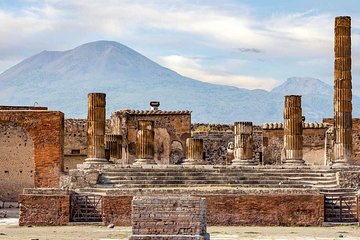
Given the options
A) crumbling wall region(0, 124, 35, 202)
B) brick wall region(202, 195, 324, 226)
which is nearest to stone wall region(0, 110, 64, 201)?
crumbling wall region(0, 124, 35, 202)

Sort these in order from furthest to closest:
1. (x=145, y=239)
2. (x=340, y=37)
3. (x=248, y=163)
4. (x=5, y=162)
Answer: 1. (x=5, y=162)
2. (x=248, y=163)
3. (x=340, y=37)
4. (x=145, y=239)

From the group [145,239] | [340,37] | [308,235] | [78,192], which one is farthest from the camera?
[340,37]

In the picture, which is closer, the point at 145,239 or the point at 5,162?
the point at 145,239

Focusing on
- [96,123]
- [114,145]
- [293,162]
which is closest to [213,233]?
[293,162]

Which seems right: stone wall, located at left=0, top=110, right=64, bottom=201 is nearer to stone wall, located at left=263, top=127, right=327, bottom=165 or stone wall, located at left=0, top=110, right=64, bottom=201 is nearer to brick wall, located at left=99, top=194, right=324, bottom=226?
brick wall, located at left=99, top=194, right=324, bottom=226

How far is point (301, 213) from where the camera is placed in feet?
89.9

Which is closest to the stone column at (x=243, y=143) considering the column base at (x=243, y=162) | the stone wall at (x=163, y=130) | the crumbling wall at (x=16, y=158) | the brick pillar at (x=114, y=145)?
the column base at (x=243, y=162)

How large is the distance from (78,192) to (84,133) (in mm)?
17794

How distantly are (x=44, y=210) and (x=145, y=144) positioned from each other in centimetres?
778

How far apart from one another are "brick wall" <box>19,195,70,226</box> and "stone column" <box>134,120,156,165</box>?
6.97 m

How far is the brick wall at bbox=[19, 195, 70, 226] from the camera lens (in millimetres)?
27516

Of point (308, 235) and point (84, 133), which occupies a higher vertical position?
point (84, 133)

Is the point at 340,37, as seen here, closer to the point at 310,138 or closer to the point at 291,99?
the point at 291,99

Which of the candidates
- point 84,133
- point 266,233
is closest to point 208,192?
point 266,233
